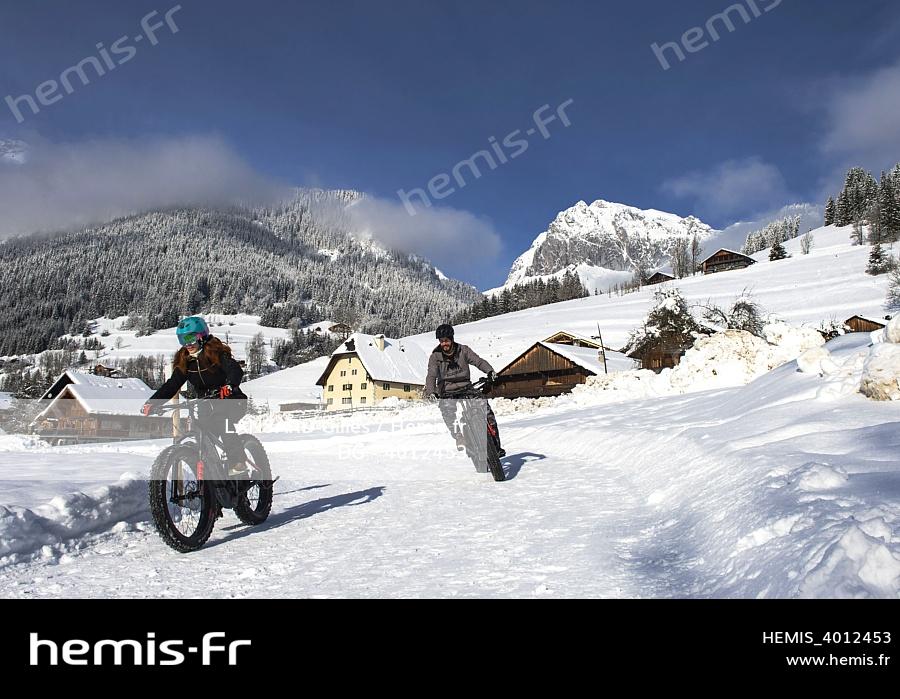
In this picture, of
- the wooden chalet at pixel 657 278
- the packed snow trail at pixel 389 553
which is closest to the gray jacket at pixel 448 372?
the packed snow trail at pixel 389 553

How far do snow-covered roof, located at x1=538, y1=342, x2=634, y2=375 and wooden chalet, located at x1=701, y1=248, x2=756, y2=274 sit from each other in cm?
7180

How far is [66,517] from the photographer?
508 centimetres

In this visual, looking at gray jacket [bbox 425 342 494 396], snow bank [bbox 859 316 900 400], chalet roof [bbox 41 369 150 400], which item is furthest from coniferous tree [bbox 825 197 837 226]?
gray jacket [bbox 425 342 494 396]

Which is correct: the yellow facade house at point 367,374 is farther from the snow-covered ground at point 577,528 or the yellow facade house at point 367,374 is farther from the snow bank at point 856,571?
the snow bank at point 856,571

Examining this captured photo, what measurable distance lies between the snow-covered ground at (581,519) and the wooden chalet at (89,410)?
52957 millimetres

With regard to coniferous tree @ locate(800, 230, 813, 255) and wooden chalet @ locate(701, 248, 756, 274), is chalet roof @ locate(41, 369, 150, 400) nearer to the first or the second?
wooden chalet @ locate(701, 248, 756, 274)

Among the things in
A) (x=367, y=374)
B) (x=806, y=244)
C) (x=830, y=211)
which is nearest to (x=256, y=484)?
(x=367, y=374)

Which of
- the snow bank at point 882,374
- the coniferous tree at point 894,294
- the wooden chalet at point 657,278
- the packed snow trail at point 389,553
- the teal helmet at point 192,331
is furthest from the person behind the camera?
the wooden chalet at point 657,278

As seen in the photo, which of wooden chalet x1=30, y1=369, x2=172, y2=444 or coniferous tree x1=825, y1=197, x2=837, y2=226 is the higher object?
coniferous tree x1=825, y1=197, x2=837, y2=226

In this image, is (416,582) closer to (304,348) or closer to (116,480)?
(116,480)

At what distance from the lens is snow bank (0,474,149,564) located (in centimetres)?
436

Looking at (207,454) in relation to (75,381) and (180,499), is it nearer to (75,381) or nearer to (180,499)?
(180,499)

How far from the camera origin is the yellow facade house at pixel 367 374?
70.6 meters
